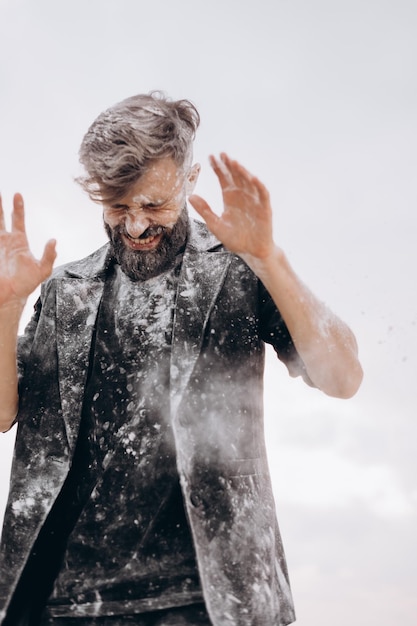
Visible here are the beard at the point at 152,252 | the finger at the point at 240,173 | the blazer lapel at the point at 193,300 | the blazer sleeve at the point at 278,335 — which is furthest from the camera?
the beard at the point at 152,252

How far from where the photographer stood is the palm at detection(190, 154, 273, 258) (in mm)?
2939

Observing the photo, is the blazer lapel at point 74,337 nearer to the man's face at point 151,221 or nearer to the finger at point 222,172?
the man's face at point 151,221

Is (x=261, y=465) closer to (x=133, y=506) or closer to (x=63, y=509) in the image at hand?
(x=133, y=506)

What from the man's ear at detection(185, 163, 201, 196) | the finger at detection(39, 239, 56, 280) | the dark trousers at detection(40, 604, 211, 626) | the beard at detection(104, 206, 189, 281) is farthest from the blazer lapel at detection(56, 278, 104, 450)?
the dark trousers at detection(40, 604, 211, 626)

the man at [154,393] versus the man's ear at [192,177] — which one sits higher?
the man's ear at [192,177]

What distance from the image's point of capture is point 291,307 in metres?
3.06

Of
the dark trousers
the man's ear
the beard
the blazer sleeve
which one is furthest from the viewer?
the man's ear

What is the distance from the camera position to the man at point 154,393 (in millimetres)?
3037

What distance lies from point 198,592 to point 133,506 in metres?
0.34

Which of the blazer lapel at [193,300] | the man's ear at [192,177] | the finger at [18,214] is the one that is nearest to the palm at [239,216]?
the blazer lapel at [193,300]

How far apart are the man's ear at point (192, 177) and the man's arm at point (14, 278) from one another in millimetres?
575

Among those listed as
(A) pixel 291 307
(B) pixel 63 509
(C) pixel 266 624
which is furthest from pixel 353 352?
(B) pixel 63 509

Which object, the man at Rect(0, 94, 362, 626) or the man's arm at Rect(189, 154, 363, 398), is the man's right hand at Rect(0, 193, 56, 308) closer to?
the man at Rect(0, 94, 362, 626)

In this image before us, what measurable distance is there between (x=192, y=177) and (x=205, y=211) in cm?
58
